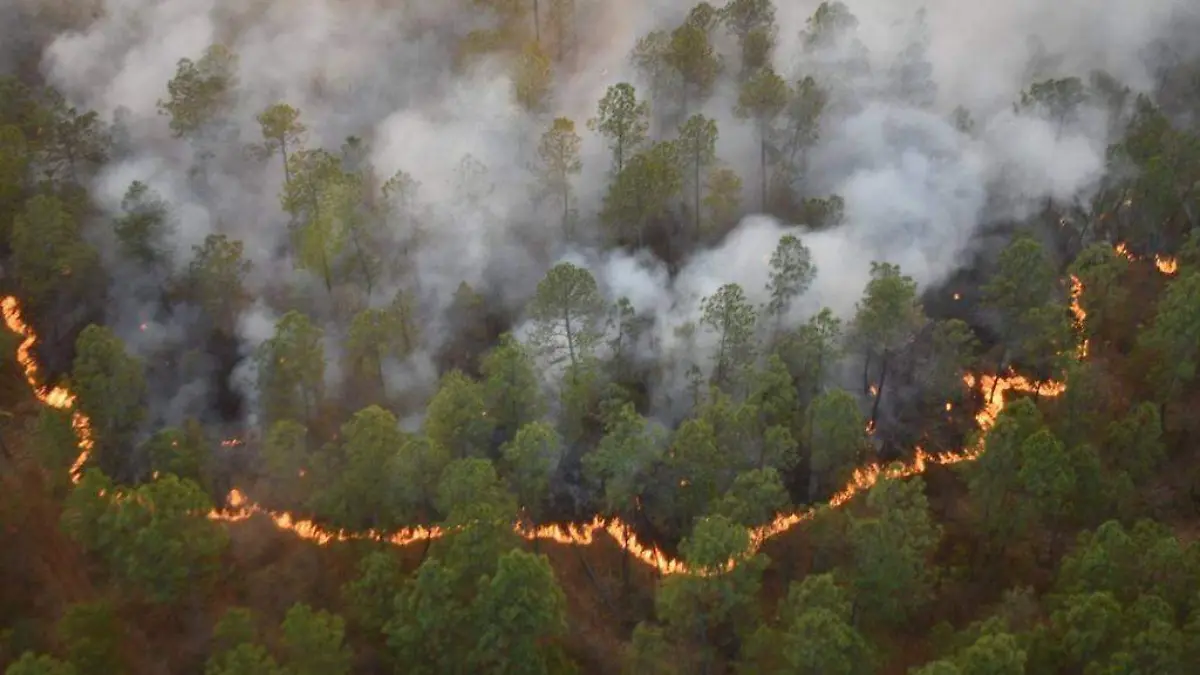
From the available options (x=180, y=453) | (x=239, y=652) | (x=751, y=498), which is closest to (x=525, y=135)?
(x=180, y=453)

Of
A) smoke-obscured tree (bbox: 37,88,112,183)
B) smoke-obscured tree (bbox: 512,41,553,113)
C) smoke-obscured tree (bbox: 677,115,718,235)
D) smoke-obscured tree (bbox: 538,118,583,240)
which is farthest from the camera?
smoke-obscured tree (bbox: 512,41,553,113)

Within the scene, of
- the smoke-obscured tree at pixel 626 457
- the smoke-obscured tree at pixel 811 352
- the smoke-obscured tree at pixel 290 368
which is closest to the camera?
the smoke-obscured tree at pixel 626 457

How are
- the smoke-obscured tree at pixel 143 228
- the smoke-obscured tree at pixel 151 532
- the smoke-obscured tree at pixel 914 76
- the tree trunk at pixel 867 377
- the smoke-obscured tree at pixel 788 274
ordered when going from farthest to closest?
the smoke-obscured tree at pixel 914 76 → the smoke-obscured tree at pixel 143 228 → the tree trunk at pixel 867 377 → the smoke-obscured tree at pixel 788 274 → the smoke-obscured tree at pixel 151 532

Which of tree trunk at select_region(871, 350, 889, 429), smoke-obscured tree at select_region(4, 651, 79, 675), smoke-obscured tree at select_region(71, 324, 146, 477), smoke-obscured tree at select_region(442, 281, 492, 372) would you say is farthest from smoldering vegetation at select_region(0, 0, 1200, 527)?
smoke-obscured tree at select_region(4, 651, 79, 675)

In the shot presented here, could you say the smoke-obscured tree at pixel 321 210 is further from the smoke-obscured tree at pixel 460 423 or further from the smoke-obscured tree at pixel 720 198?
the smoke-obscured tree at pixel 720 198

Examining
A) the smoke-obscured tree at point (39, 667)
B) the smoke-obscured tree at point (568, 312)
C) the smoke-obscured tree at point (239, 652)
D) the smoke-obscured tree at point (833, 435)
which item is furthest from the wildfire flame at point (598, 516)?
the smoke-obscured tree at point (39, 667)

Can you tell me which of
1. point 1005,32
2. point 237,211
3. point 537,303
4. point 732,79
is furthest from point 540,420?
point 1005,32

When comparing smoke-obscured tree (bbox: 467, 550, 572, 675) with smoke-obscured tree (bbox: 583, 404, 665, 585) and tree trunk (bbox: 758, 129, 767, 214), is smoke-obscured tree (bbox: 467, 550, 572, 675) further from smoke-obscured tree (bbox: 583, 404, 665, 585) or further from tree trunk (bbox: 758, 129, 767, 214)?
tree trunk (bbox: 758, 129, 767, 214)
